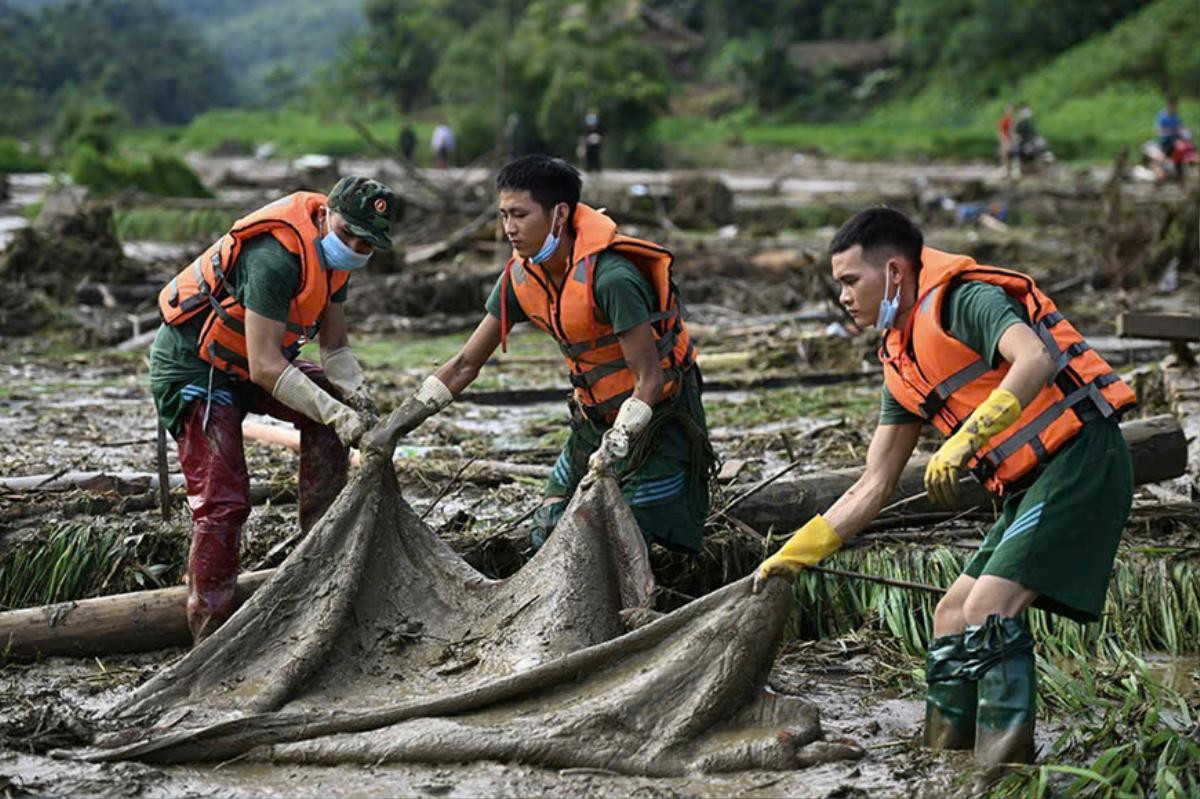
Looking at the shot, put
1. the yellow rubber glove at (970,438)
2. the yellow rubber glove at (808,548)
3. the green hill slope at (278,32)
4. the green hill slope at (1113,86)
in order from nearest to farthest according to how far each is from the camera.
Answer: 1. the yellow rubber glove at (970,438)
2. the yellow rubber glove at (808,548)
3. the green hill slope at (1113,86)
4. the green hill slope at (278,32)

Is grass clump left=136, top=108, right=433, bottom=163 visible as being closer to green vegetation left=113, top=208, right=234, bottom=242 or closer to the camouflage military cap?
green vegetation left=113, top=208, right=234, bottom=242

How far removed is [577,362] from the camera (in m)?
6.27

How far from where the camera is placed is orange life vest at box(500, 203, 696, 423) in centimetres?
602

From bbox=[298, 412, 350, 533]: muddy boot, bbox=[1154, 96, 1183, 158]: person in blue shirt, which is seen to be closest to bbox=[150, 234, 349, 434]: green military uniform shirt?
bbox=[298, 412, 350, 533]: muddy boot

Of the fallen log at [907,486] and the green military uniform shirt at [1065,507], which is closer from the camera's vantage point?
the green military uniform shirt at [1065,507]

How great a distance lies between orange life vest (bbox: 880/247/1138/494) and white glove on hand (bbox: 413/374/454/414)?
198cm

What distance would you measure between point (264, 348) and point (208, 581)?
893mm

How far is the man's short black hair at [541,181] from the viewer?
5.95 m

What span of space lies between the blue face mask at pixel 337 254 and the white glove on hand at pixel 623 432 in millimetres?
1070

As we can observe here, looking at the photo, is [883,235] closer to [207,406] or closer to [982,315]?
[982,315]

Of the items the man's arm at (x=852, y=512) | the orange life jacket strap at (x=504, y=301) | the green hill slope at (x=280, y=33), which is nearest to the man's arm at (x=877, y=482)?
the man's arm at (x=852, y=512)

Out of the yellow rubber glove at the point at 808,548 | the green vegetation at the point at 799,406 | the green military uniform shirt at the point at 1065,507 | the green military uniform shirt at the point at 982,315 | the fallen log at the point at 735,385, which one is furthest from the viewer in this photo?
the fallen log at the point at 735,385

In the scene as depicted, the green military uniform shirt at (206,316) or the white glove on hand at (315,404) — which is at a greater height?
the green military uniform shirt at (206,316)

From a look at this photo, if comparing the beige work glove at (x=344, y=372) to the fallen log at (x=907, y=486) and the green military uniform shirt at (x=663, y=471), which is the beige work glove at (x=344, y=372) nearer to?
the green military uniform shirt at (x=663, y=471)
